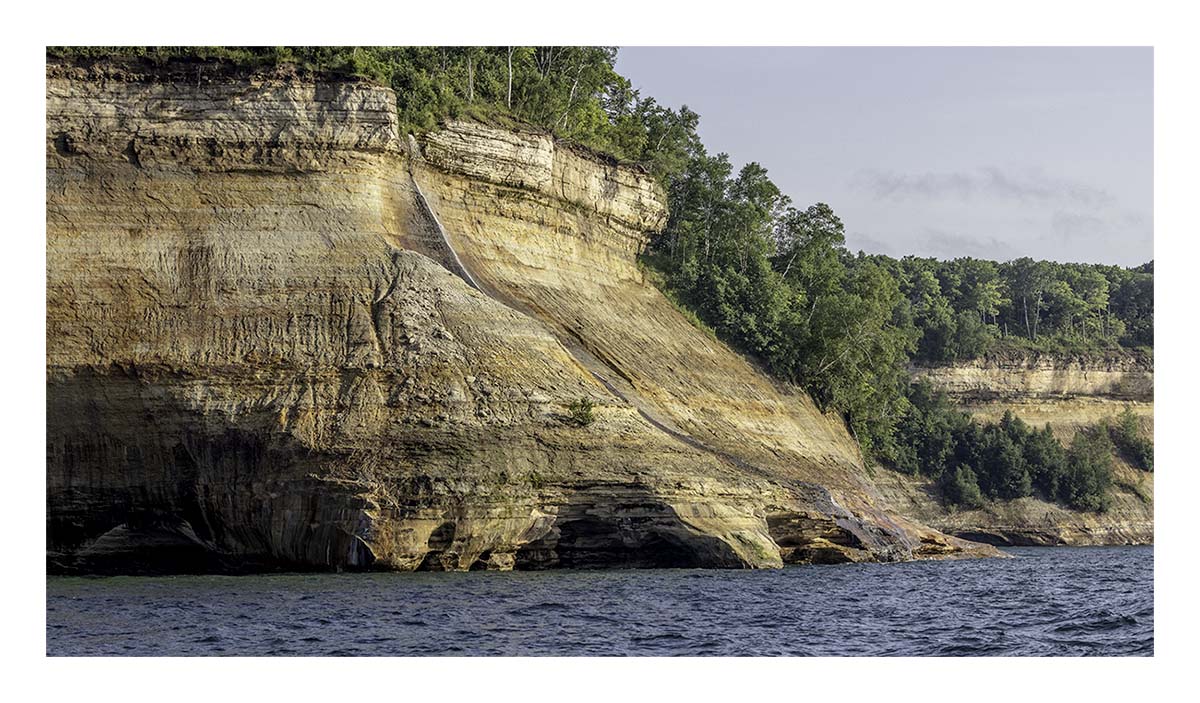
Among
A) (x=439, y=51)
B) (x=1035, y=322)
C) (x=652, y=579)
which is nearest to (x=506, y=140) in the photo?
(x=439, y=51)

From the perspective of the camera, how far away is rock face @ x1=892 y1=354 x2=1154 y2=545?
2763 inches

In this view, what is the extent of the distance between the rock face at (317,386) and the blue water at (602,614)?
1.86m

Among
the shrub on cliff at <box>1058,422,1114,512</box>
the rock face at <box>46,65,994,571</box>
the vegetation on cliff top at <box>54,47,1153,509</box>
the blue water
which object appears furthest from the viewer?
Result: the shrub on cliff at <box>1058,422,1114,512</box>

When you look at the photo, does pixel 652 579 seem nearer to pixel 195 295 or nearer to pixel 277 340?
pixel 277 340

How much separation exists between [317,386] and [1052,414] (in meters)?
50.4

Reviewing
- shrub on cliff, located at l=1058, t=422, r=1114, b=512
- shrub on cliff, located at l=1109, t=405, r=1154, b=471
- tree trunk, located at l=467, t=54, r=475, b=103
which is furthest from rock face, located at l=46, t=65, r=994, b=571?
shrub on cliff, located at l=1109, t=405, r=1154, b=471

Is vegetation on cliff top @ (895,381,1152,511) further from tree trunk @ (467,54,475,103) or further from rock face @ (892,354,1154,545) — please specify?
tree trunk @ (467,54,475,103)

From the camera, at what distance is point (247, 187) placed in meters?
42.2

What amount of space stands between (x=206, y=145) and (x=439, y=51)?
1169 centimetres

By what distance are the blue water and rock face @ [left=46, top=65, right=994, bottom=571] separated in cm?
186

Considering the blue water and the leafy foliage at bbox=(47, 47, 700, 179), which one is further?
the leafy foliage at bbox=(47, 47, 700, 179)

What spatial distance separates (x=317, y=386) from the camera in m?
38.9

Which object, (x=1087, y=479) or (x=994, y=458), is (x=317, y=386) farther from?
(x=1087, y=479)

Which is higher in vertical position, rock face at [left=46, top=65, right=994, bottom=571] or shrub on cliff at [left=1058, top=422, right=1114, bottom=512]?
rock face at [left=46, top=65, right=994, bottom=571]
